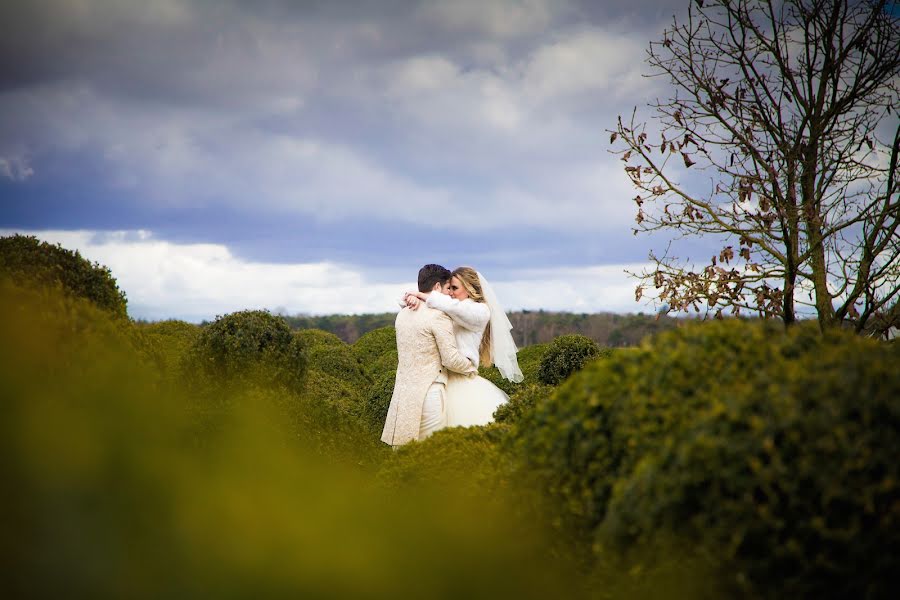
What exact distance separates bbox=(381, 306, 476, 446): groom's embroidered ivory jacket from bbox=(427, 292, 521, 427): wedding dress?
0.51 feet

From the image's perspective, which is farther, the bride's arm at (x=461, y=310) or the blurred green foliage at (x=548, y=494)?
the bride's arm at (x=461, y=310)

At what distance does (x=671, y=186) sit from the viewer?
712cm

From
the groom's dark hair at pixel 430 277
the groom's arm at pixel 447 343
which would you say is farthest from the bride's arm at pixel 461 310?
the groom's dark hair at pixel 430 277

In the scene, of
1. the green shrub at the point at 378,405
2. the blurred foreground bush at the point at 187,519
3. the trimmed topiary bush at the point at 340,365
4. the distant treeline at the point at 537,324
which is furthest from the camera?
the distant treeline at the point at 537,324

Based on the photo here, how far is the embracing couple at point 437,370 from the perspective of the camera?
23.6ft

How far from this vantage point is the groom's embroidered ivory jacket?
23.5ft

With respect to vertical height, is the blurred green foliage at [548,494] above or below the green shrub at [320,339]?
below

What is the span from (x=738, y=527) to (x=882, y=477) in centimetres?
58

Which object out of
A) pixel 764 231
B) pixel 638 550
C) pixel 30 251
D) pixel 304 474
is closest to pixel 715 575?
pixel 638 550

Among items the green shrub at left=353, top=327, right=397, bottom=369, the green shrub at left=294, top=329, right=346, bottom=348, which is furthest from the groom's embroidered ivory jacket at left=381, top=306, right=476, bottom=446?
the green shrub at left=294, top=329, right=346, bottom=348

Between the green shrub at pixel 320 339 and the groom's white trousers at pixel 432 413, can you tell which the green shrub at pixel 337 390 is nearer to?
the green shrub at pixel 320 339

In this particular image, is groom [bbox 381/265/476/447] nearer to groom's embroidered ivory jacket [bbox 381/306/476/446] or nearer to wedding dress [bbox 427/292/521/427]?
groom's embroidered ivory jacket [bbox 381/306/476/446]

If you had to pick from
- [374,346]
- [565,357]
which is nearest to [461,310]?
[565,357]

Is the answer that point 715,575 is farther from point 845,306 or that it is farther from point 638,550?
point 845,306
